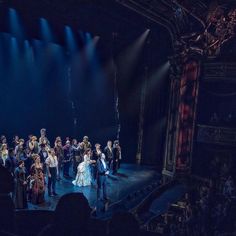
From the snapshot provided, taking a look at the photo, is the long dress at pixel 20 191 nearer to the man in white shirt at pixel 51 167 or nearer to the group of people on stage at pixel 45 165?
the group of people on stage at pixel 45 165

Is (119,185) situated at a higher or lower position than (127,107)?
lower

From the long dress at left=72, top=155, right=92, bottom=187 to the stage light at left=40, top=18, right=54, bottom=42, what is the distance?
507 centimetres

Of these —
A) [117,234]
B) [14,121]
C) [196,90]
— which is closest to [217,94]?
[196,90]

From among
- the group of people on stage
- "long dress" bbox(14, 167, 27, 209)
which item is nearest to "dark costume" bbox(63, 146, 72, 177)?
the group of people on stage

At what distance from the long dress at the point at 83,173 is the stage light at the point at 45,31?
5.07 metres

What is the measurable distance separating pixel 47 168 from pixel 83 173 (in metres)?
2.26

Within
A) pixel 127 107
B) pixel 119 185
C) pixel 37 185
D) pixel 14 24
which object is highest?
pixel 14 24

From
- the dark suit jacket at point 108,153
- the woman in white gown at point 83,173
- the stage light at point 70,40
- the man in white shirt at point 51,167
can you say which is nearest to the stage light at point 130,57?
the stage light at point 70,40

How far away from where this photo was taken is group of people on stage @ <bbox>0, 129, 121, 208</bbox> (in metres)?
11.6

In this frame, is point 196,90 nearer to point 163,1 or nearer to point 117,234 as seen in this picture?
point 163,1

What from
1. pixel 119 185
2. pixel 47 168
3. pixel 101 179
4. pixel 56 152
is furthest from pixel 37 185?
pixel 119 185

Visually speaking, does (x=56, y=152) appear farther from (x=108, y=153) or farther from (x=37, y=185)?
(x=108, y=153)

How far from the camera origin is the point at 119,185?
1568cm

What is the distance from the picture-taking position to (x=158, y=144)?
20844 mm
